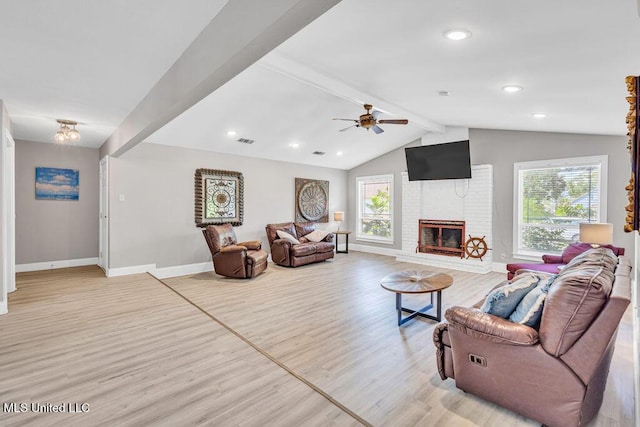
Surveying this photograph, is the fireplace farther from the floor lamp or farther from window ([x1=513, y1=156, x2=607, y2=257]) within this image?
the floor lamp

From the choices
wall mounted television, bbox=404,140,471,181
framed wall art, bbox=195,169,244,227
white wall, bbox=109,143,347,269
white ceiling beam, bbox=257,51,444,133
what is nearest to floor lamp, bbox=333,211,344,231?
wall mounted television, bbox=404,140,471,181

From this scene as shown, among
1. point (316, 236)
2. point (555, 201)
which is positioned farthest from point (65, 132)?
point (555, 201)

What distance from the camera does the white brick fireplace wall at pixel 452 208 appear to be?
6.21 metres

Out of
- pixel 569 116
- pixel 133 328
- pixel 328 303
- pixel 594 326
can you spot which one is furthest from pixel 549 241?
pixel 133 328

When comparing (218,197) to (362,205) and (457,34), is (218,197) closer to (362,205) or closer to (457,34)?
(362,205)

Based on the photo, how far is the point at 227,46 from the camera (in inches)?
69.9

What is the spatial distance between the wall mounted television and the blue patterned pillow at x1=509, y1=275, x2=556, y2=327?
4733 millimetres

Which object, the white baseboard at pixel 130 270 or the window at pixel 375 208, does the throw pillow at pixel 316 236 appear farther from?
the white baseboard at pixel 130 270

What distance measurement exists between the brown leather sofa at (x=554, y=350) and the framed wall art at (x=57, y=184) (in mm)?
7028

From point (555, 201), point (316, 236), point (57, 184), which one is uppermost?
point (57, 184)

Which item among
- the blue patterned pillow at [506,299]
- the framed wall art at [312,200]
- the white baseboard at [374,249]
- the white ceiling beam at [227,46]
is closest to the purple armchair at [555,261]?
the blue patterned pillow at [506,299]

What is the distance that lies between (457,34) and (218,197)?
205 inches

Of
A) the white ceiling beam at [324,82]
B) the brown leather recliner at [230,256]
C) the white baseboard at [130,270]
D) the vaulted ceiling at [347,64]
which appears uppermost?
the white ceiling beam at [324,82]

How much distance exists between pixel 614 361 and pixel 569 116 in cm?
290
